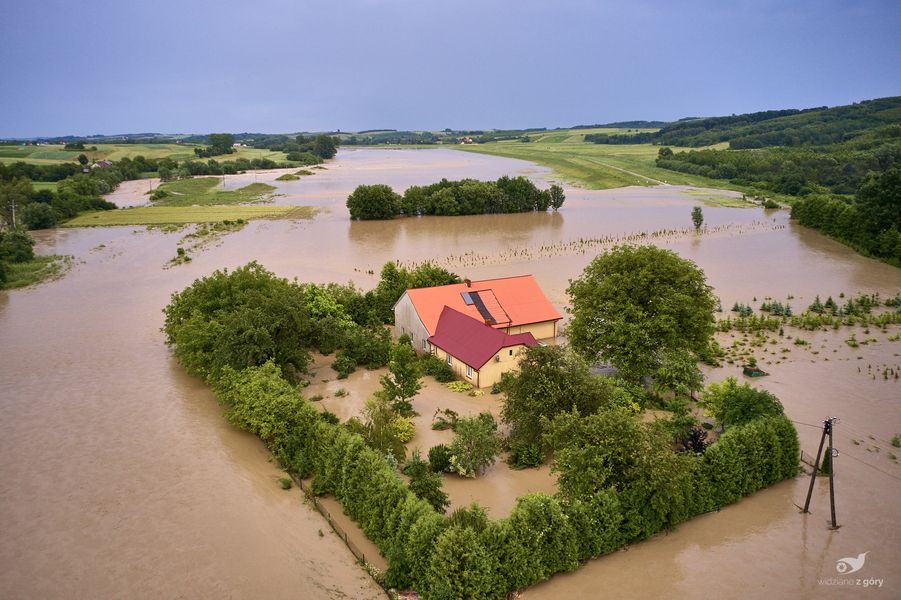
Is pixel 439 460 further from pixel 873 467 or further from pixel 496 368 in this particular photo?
pixel 873 467

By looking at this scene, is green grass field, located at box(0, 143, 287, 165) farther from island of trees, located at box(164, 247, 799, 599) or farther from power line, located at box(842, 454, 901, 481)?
power line, located at box(842, 454, 901, 481)

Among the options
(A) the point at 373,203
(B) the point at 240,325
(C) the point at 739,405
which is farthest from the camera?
(A) the point at 373,203

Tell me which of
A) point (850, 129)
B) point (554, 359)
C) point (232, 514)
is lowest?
point (232, 514)

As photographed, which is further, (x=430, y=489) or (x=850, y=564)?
(x=430, y=489)

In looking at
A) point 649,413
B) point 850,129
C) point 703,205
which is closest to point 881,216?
point 703,205

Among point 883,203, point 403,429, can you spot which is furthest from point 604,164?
point 403,429

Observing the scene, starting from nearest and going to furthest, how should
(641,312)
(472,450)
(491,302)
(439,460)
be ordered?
(472,450)
(439,460)
(641,312)
(491,302)

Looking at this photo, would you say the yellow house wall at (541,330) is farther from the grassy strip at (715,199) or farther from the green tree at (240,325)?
the grassy strip at (715,199)

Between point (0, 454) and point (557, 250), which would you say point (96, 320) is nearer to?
point (0, 454)
